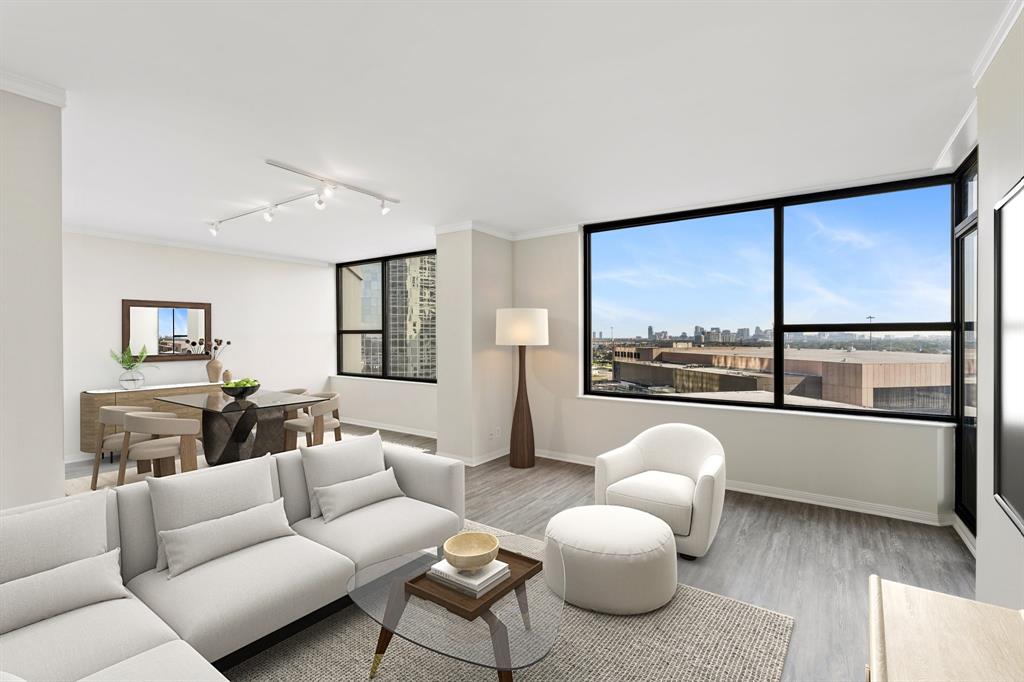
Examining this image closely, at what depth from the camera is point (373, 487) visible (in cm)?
284

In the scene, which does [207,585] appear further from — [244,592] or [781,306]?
[781,306]

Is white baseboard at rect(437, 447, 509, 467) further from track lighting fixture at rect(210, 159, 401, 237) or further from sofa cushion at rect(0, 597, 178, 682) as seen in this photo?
sofa cushion at rect(0, 597, 178, 682)

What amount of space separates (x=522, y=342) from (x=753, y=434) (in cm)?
225

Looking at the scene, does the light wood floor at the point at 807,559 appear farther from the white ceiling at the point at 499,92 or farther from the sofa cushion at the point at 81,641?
the white ceiling at the point at 499,92

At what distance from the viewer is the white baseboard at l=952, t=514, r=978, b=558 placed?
310 cm

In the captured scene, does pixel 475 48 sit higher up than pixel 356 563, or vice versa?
pixel 475 48

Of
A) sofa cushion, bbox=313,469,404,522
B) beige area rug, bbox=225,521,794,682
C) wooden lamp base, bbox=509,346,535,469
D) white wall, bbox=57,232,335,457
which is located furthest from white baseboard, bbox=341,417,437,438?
beige area rug, bbox=225,521,794,682

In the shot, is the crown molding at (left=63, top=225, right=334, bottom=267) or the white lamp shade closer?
the white lamp shade

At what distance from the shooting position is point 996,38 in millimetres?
2012

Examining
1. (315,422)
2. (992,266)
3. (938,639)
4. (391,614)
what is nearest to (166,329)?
(315,422)

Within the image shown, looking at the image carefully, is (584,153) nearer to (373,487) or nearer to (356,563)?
(373,487)

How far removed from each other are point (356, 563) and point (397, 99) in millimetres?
2302

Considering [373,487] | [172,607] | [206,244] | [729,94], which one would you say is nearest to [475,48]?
[729,94]

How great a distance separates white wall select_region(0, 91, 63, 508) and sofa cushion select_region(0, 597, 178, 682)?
0.96 m
